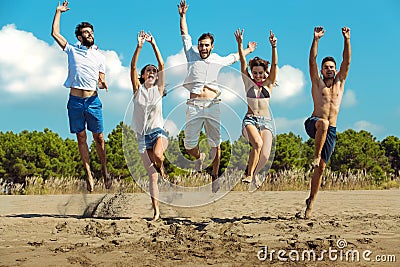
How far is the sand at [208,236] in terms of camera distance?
6578mm

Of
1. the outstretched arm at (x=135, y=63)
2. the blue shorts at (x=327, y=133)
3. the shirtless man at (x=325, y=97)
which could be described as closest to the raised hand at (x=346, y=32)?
the shirtless man at (x=325, y=97)

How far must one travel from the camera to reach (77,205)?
1180 cm

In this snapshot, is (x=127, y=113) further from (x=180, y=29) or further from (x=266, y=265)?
(x=266, y=265)

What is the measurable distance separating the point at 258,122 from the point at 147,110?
198 centimetres

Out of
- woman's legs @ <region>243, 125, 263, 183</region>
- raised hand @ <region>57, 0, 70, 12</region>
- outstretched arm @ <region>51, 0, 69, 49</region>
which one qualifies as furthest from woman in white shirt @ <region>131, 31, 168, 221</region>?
woman's legs @ <region>243, 125, 263, 183</region>

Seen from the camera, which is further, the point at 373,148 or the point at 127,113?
the point at 373,148

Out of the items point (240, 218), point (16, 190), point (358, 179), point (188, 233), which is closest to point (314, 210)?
point (240, 218)

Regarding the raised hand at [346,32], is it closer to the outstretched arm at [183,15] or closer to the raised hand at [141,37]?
the outstretched arm at [183,15]

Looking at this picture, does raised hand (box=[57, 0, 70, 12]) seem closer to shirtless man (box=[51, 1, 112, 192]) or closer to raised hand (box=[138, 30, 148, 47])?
shirtless man (box=[51, 1, 112, 192])

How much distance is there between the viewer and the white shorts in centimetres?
897

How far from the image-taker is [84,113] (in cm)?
898

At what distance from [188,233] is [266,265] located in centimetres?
193

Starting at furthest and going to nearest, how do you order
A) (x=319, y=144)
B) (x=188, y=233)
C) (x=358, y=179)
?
(x=358, y=179)
(x=319, y=144)
(x=188, y=233)

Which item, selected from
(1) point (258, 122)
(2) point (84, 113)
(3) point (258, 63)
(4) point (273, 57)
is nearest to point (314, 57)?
(4) point (273, 57)
